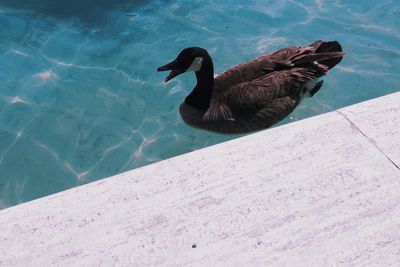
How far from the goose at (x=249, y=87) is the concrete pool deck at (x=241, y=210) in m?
1.94

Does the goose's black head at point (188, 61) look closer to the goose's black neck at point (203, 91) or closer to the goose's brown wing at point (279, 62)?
the goose's black neck at point (203, 91)

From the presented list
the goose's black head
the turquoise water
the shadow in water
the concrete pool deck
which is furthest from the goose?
the shadow in water

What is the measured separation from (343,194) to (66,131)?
347 cm

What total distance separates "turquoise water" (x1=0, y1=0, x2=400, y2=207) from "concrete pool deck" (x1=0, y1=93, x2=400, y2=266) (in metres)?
2.26

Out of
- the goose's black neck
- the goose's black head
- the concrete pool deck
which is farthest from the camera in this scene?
the goose's black neck

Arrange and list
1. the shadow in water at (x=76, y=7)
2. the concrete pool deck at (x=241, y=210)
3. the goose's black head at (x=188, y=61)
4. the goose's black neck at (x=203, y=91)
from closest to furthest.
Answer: the concrete pool deck at (x=241, y=210)
the goose's black head at (x=188, y=61)
the goose's black neck at (x=203, y=91)
the shadow in water at (x=76, y=7)

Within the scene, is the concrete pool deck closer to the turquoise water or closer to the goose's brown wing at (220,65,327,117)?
the goose's brown wing at (220,65,327,117)

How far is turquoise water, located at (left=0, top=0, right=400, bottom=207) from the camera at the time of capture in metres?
5.17

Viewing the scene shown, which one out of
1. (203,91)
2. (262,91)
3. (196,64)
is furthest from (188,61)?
(262,91)

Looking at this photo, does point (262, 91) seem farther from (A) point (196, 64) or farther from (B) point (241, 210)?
(B) point (241, 210)

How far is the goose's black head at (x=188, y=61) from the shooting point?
488 cm

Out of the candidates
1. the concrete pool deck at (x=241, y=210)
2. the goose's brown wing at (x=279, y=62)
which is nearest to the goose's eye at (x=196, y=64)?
the goose's brown wing at (x=279, y=62)

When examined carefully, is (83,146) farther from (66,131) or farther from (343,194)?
(343,194)

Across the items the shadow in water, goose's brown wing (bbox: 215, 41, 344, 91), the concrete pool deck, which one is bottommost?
the shadow in water
